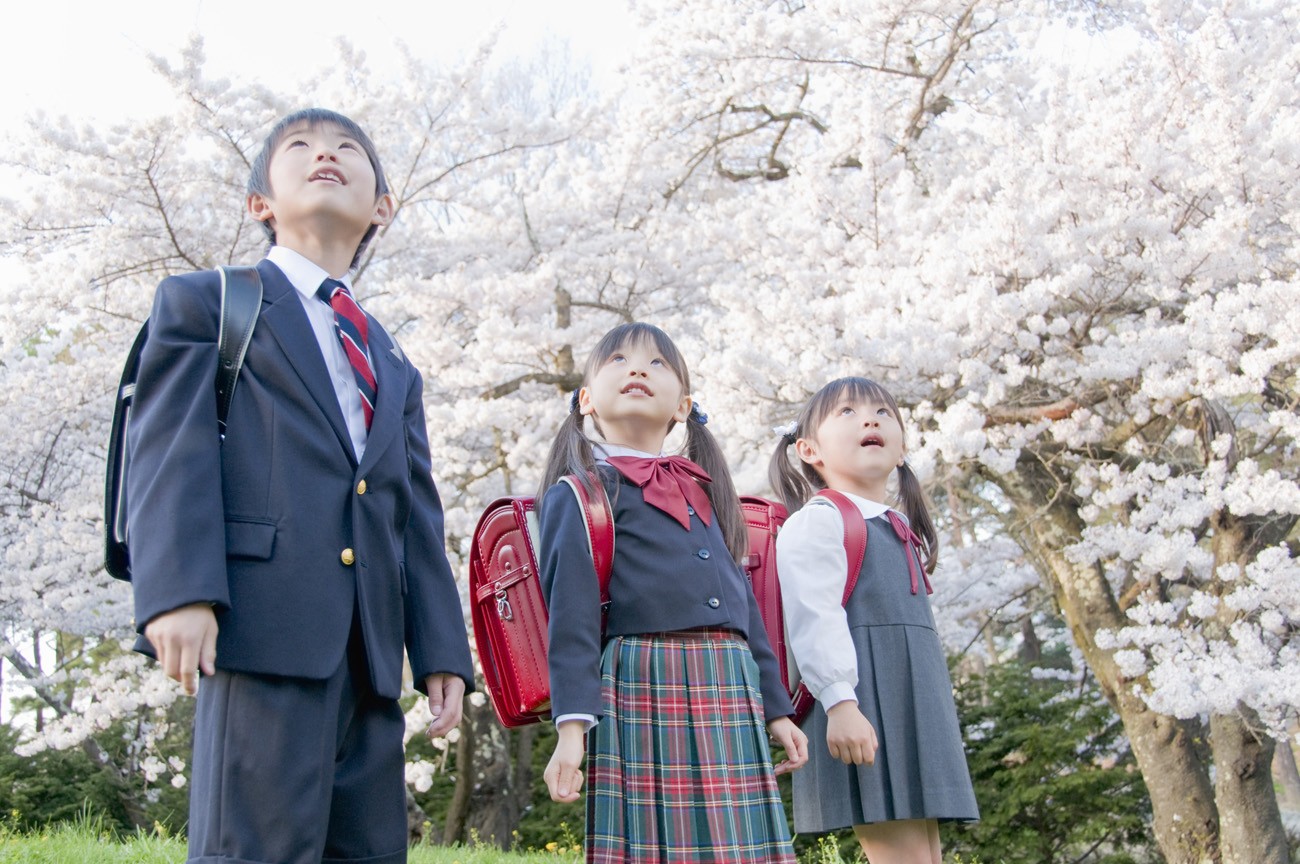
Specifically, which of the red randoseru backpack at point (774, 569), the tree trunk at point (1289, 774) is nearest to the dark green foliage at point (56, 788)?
the red randoseru backpack at point (774, 569)

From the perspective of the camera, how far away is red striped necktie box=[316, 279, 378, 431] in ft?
6.37

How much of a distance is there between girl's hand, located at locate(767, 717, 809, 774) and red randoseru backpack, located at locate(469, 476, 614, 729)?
45cm

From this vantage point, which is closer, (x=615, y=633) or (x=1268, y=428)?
(x=615, y=633)

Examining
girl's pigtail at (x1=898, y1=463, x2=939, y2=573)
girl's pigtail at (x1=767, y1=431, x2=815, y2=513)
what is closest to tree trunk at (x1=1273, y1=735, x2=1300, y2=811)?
girl's pigtail at (x1=898, y1=463, x2=939, y2=573)

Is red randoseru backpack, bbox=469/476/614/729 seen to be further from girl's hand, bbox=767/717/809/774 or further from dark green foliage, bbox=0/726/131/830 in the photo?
dark green foliage, bbox=0/726/131/830

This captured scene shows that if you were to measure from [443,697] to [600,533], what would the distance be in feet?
1.57

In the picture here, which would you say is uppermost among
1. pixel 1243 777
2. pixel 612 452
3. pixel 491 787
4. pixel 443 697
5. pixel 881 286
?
pixel 881 286

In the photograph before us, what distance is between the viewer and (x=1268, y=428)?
662 cm

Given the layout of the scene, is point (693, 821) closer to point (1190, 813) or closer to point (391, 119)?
point (1190, 813)

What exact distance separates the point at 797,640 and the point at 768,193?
274 inches

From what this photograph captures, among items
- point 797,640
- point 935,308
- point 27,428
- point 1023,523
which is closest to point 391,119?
point 27,428

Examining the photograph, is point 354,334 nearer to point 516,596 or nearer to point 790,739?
point 516,596

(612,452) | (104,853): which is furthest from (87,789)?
(612,452)

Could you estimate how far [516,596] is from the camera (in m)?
2.36
